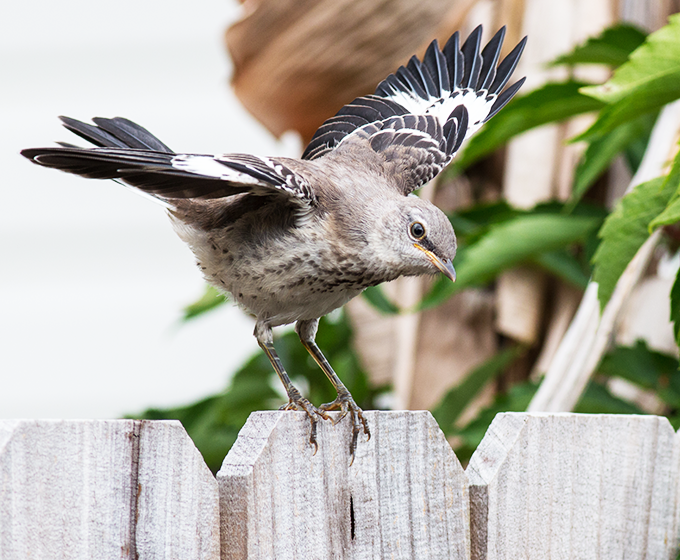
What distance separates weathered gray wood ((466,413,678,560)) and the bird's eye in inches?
27.2

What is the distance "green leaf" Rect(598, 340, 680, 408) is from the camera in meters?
2.17

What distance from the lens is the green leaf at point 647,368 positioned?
217 cm

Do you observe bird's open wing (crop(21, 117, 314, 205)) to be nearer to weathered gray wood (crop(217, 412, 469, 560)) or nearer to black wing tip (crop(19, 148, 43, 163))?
black wing tip (crop(19, 148, 43, 163))

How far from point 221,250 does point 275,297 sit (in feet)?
0.59

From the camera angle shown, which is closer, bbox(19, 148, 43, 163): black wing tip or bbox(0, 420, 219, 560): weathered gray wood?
bbox(0, 420, 219, 560): weathered gray wood

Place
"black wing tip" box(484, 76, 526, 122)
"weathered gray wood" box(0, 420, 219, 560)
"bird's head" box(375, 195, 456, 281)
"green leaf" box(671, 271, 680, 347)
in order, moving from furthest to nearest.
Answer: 1. "black wing tip" box(484, 76, 526, 122)
2. "bird's head" box(375, 195, 456, 281)
3. "green leaf" box(671, 271, 680, 347)
4. "weathered gray wood" box(0, 420, 219, 560)

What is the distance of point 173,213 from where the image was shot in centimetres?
191

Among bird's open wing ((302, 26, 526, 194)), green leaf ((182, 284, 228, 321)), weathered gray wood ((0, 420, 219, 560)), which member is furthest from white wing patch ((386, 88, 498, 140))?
weathered gray wood ((0, 420, 219, 560))

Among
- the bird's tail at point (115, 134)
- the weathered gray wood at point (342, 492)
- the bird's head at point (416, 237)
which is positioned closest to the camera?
the weathered gray wood at point (342, 492)

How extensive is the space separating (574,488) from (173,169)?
0.86 meters

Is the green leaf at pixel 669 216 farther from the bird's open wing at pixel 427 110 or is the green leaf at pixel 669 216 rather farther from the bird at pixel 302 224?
the bird's open wing at pixel 427 110

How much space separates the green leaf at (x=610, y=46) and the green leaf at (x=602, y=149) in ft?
0.72

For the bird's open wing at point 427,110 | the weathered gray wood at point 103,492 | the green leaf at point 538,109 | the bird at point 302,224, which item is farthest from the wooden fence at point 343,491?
the green leaf at point 538,109

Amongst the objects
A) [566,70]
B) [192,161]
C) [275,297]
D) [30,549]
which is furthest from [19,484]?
[566,70]
